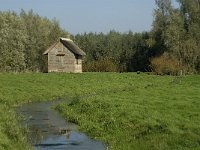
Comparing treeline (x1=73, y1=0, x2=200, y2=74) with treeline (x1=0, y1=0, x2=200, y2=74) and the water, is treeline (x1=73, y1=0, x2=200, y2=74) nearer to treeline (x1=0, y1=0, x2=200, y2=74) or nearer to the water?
treeline (x1=0, y1=0, x2=200, y2=74)

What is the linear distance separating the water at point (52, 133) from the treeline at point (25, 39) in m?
54.0

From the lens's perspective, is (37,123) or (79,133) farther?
(37,123)

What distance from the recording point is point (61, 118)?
32281 mm

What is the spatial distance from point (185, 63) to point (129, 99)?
61072 mm

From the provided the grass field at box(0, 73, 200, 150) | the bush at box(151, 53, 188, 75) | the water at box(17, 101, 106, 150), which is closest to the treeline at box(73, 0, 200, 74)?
the bush at box(151, 53, 188, 75)

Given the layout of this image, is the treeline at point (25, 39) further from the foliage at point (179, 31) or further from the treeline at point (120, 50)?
the foliage at point (179, 31)

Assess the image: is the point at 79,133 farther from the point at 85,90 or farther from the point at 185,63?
the point at 185,63

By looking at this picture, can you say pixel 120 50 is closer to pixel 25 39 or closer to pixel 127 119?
pixel 25 39

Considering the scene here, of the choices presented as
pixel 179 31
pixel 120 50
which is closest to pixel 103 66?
pixel 179 31

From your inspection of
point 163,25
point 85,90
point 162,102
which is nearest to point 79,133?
point 162,102

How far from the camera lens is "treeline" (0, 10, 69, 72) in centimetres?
8956

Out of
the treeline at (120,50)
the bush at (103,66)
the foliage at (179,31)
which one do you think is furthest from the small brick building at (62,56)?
the foliage at (179,31)

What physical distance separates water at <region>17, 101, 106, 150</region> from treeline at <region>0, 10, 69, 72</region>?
5402 centimetres

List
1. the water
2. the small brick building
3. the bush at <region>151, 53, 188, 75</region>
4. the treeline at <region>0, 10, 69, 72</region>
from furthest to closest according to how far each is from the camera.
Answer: the treeline at <region>0, 10, 69, 72</region> → the small brick building → the bush at <region>151, 53, 188, 75</region> → the water
